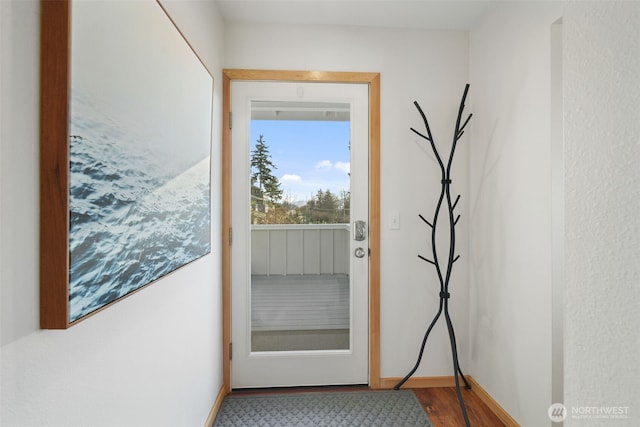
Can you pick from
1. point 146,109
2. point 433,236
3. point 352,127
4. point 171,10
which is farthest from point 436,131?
point 146,109

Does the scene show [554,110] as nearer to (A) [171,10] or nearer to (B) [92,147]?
(A) [171,10]

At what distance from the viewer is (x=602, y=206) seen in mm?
526

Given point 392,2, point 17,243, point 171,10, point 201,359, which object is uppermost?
point 392,2

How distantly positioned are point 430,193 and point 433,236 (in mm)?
337

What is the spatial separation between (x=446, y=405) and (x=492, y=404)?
0.90ft

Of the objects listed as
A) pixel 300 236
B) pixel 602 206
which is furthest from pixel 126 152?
pixel 300 236

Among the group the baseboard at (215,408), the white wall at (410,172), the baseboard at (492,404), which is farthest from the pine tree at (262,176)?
the baseboard at (492,404)

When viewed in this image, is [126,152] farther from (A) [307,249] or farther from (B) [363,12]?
(B) [363,12]

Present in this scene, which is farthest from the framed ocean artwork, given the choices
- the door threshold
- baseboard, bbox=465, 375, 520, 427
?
baseboard, bbox=465, 375, 520, 427

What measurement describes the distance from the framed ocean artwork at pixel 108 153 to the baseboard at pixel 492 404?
2013mm

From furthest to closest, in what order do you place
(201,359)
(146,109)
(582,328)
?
(201,359), (146,109), (582,328)

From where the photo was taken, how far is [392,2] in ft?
7.13

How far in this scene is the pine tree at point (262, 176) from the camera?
2.46 m

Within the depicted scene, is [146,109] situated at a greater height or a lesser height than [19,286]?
greater
